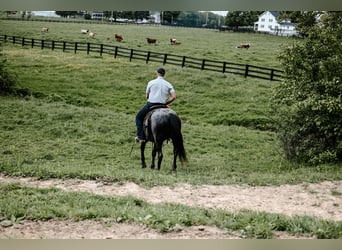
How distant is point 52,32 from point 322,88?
3.84 meters

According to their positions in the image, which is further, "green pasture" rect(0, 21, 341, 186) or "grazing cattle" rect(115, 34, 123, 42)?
"grazing cattle" rect(115, 34, 123, 42)

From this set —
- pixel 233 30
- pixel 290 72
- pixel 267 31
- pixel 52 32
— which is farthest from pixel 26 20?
pixel 290 72

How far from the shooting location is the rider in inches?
→ 218

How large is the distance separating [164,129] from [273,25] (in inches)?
78.8

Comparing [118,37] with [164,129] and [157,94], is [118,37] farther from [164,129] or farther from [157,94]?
[164,129]

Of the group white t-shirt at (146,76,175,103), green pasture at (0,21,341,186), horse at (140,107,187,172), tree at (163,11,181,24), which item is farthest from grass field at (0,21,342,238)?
white t-shirt at (146,76,175,103)

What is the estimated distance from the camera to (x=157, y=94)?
5570 millimetres

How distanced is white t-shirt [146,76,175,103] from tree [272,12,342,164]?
173 cm

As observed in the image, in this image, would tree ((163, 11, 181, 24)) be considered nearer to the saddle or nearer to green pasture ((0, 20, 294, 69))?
green pasture ((0, 20, 294, 69))

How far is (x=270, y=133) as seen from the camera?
664 centimetres

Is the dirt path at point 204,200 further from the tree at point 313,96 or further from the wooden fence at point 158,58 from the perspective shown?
the wooden fence at point 158,58

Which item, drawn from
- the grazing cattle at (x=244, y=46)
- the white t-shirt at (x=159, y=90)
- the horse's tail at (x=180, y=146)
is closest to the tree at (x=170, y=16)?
the white t-shirt at (x=159, y=90)

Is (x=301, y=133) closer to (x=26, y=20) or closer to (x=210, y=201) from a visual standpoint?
(x=210, y=201)

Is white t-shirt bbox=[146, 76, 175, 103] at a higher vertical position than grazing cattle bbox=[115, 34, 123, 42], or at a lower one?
lower
